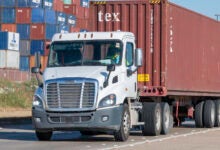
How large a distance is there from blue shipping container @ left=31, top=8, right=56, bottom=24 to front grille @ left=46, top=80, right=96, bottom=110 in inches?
2027

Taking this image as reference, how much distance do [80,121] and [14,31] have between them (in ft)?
173

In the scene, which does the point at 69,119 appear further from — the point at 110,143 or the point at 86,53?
the point at 86,53

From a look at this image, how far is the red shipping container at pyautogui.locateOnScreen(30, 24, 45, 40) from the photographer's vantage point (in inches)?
2753

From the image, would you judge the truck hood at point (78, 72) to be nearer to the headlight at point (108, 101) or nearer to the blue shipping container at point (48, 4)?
the headlight at point (108, 101)

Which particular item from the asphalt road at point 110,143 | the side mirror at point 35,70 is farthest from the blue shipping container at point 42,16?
the side mirror at point 35,70

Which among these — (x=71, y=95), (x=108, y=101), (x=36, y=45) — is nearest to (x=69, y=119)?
(x=71, y=95)

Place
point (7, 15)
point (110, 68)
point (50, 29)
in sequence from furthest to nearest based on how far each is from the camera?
point (50, 29)
point (7, 15)
point (110, 68)

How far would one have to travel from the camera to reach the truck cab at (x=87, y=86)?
19.3m

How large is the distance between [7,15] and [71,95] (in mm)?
52803

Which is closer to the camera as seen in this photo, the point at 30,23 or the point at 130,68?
the point at 130,68

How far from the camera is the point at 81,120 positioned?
19.3 metres

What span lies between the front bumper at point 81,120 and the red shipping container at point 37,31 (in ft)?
166

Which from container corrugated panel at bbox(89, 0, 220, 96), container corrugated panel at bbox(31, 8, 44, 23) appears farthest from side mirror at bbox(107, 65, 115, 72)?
container corrugated panel at bbox(31, 8, 44, 23)

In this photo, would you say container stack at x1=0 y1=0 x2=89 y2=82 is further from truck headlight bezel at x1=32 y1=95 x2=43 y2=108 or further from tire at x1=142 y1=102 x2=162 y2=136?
truck headlight bezel at x1=32 y1=95 x2=43 y2=108
